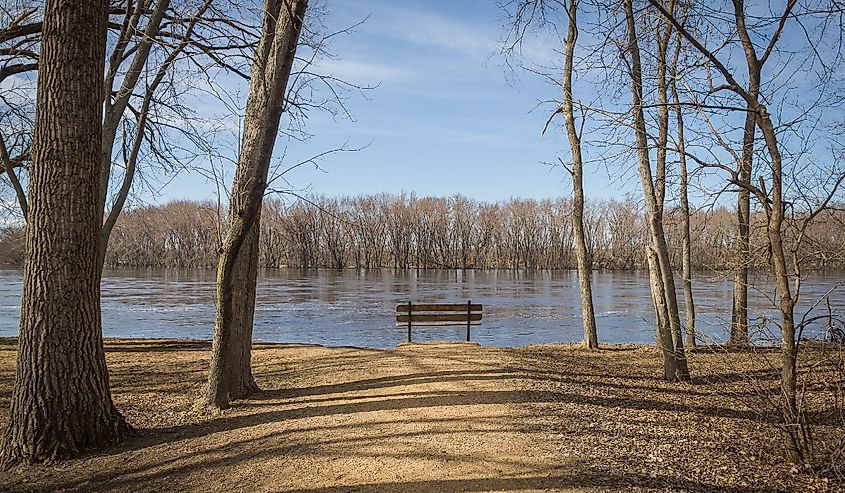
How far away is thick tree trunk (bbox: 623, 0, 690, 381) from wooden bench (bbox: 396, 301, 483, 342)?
4863mm

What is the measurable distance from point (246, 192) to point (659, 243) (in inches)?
241

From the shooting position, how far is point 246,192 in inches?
259

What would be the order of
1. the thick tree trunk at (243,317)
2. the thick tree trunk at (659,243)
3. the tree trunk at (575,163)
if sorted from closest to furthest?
the thick tree trunk at (243,317)
the thick tree trunk at (659,243)
the tree trunk at (575,163)

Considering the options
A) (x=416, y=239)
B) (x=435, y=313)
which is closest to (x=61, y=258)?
(x=435, y=313)

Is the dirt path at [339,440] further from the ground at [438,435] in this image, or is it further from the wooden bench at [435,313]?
the wooden bench at [435,313]

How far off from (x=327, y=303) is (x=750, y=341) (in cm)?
2294

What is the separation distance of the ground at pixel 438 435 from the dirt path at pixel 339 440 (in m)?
0.02

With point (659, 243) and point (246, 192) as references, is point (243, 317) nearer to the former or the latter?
point (246, 192)

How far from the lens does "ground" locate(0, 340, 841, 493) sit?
14.8 ft

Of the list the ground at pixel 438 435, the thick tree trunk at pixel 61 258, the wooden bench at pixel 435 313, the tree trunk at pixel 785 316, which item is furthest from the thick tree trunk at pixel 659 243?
the thick tree trunk at pixel 61 258

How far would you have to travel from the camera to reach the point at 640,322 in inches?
770

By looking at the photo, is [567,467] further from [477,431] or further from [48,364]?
[48,364]

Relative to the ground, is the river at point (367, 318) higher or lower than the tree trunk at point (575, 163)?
lower

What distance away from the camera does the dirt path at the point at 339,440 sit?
4480 millimetres
